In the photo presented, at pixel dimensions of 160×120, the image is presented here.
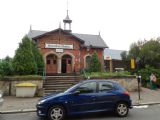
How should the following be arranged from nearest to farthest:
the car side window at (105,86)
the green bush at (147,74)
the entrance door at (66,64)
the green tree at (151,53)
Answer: the car side window at (105,86) < the green bush at (147,74) < the entrance door at (66,64) < the green tree at (151,53)

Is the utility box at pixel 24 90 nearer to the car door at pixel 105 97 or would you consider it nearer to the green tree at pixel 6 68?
the green tree at pixel 6 68

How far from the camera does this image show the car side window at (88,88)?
9.48 metres

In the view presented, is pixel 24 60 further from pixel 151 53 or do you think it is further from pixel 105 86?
pixel 151 53

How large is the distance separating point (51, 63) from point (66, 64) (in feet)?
6.01

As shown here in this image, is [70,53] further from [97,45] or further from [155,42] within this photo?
[155,42]

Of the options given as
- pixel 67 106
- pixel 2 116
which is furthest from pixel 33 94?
pixel 67 106

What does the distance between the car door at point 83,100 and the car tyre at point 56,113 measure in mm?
370

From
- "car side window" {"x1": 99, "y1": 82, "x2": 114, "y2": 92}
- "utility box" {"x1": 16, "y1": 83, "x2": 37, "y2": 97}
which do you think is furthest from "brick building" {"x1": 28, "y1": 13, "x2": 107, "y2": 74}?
"car side window" {"x1": 99, "y1": 82, "x2": 114, "y2": 92}

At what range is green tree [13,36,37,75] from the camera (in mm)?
19250

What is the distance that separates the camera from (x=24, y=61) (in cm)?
1959

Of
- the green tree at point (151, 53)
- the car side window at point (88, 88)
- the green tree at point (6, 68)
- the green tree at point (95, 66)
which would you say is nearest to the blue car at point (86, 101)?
the car side window at point (88, 88)

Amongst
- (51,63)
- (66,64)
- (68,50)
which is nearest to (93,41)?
(68,50)

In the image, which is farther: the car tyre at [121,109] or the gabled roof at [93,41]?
the gabled roof at [93,41]

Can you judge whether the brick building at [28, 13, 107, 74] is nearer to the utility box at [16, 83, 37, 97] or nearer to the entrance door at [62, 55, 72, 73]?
the entrance door at [62, 55, 72, 73]
